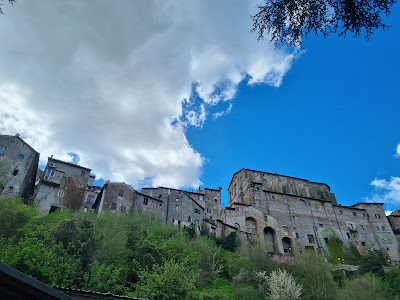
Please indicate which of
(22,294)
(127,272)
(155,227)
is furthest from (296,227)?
(22,294)

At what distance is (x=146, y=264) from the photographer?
23.0m

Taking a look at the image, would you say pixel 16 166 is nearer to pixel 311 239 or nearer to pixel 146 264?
pixel 146 264

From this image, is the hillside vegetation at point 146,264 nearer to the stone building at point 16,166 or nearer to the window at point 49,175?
the stone building at point 16,166

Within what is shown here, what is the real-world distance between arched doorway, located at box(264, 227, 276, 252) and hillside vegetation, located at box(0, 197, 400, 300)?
11.6 m

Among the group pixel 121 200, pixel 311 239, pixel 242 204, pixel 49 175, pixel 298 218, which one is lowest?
pixel 311 239

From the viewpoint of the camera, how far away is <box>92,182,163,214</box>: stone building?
37125 millimetres

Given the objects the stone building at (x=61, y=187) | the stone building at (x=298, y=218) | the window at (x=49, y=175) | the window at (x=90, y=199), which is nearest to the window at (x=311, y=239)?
the stone building at (x=298, y=218)

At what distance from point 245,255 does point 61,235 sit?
22.0 metres

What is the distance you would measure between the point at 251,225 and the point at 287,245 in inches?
299

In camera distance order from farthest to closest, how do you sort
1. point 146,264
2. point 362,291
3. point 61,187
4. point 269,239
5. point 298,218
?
point 298,218, point 269,239, point 61,187, point 146,264, point 362,291

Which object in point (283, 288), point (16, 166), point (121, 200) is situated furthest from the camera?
point (121, 200)

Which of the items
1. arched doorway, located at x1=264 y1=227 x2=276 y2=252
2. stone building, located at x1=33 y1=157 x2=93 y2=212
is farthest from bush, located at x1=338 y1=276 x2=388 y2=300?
stone building, located at x1=33 y1=157 x2=93 y2=212

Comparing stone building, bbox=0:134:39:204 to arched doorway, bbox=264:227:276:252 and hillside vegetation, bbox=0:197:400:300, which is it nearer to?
hillside vegetation, bbox=0:197:400:300

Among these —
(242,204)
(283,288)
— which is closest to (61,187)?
(242,204)
